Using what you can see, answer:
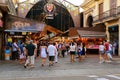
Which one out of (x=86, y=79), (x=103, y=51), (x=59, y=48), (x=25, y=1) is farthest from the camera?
(x=25, y=1)

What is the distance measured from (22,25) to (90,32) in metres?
15.9

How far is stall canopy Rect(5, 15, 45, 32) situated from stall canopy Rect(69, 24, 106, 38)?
13000 mm

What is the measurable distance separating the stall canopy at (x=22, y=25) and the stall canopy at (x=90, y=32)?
42.7 feet

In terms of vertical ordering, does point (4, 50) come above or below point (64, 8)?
below

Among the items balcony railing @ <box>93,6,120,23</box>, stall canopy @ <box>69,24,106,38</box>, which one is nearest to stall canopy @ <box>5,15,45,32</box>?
balcony railing @ <box>93,6,120,23</box>

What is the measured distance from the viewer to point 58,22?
2554 inches

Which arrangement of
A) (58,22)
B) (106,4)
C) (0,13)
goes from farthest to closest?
(58,22) < (106,4) < (0,13)

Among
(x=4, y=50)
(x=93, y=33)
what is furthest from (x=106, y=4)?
(x=4, y=50)

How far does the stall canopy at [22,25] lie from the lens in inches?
1200

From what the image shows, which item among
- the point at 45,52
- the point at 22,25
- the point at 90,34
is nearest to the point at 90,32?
the point at 90,34

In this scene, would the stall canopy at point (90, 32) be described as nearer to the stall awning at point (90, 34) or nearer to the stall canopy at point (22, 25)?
the stall awning at point (90, 34)

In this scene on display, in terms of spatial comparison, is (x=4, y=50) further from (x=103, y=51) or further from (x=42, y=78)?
(x=42, y=78)

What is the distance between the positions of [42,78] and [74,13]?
48580 mm

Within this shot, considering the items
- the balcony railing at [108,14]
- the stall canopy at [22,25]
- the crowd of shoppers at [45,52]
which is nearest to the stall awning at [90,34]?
the balcony railing at [108,14]
